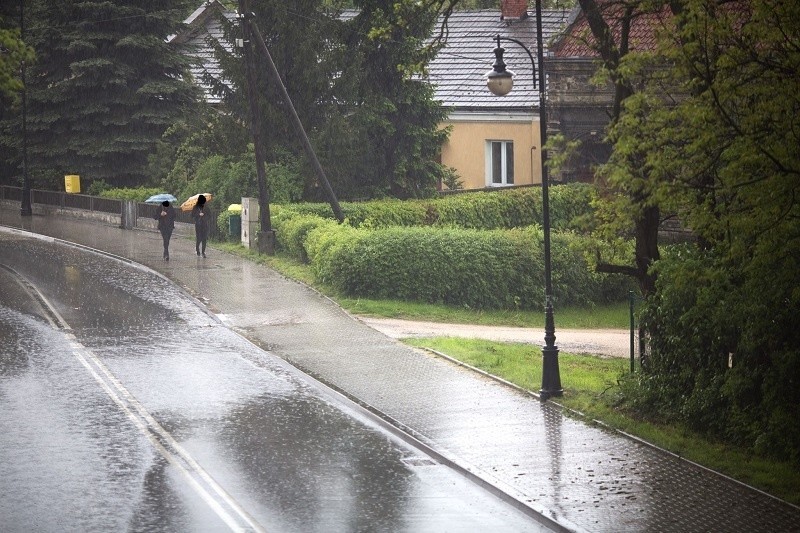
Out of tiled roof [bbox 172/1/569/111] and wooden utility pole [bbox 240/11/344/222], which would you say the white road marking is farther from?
tiled roof [bbox 172/1/569/111]

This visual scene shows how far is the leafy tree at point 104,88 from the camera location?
43.8 meters

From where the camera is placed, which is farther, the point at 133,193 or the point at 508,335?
the point at 133,193

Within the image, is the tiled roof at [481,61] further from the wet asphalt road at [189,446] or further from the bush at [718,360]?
the bush at [718,360]

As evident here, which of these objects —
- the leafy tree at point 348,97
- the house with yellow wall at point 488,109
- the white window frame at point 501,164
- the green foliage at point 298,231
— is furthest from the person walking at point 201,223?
the white window frame at point 501,164

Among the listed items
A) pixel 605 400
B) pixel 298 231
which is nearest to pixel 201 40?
pixel 298 231

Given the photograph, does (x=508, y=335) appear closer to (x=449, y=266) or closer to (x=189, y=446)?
(x=449, y=266)

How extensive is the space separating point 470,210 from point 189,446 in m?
21.9

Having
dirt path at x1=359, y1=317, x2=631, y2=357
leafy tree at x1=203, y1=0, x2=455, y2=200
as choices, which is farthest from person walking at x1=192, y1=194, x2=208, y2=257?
dirt path at x1=359, y1=317, x2=631, y2=357

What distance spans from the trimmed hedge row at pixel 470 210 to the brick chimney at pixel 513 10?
12.5m

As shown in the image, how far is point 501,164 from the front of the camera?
45.3 m

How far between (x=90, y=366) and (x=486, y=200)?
63.4ft

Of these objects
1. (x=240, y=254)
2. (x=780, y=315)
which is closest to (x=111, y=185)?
(x=240, y=254)

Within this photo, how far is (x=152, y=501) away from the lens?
500 inches

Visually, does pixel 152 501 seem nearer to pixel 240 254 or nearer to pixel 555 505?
pixel 555 505
